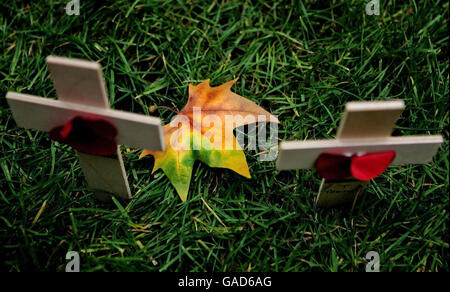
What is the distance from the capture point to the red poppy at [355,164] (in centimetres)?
120

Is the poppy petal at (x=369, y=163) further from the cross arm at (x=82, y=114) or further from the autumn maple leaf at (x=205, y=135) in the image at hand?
the cross arm at (x=82, y=114)

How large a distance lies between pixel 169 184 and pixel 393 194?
767 mm

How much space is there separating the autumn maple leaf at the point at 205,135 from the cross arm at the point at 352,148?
25cm

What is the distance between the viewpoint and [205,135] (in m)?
1.48

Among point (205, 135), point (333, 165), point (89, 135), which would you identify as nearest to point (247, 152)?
point (205, 135)

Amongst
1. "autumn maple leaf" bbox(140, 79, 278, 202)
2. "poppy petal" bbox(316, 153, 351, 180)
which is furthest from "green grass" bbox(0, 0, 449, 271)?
"poppy petal" bbox(316, 153, 351, 180)

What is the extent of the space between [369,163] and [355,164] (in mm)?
43

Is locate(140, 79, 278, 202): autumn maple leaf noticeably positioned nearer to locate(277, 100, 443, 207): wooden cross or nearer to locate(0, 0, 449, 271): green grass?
locate(0, 0, 449, 271): green grass

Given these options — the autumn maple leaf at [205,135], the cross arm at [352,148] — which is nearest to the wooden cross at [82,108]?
the autumn maple leaf at [205,135]

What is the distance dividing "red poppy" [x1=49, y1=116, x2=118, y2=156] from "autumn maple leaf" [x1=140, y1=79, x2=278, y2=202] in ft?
0.78

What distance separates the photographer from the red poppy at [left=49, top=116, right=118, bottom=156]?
1173mm

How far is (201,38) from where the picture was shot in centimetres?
180
